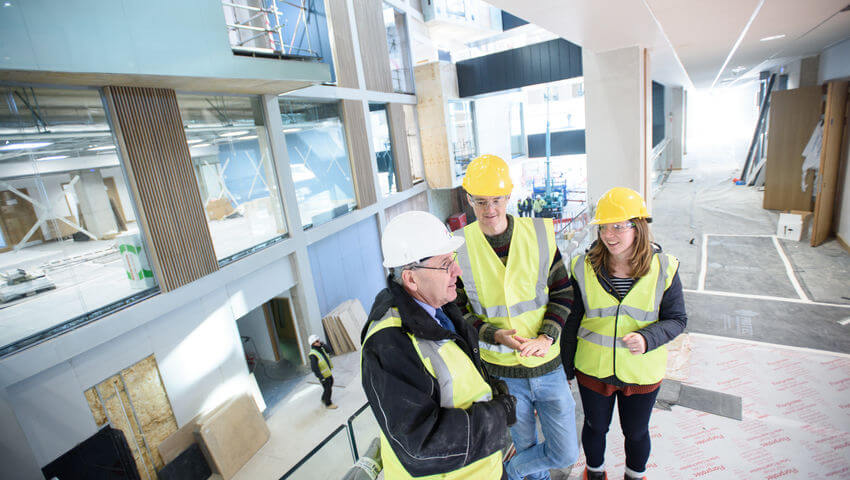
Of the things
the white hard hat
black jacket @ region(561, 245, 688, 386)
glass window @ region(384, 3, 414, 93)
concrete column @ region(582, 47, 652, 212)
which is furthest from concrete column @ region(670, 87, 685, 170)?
the white hard hat

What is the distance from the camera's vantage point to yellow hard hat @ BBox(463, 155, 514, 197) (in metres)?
2.59

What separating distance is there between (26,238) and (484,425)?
5.05m

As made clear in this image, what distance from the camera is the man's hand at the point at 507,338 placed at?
7.94ft

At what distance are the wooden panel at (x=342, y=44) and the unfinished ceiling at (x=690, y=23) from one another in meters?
5.72

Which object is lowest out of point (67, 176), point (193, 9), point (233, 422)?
point (233, 422)

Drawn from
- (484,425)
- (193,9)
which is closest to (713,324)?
(484,425)

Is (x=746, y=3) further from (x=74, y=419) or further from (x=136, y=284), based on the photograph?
(x=74, y=419)

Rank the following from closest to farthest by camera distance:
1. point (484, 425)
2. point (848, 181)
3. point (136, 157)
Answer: point (484, 425), point (136, 157), point (848, 181)

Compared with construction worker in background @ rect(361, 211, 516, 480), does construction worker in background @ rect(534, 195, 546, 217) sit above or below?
below

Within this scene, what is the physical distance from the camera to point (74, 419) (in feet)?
14.1

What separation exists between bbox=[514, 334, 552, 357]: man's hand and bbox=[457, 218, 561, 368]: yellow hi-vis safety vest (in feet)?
0.44

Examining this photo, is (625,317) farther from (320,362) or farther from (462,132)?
(462,132)

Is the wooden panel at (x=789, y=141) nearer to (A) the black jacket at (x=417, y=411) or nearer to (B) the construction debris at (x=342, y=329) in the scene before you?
(B) the construction debris at (x=342, y=329)

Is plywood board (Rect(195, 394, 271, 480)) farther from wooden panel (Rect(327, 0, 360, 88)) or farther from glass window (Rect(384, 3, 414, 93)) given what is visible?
glass window (Rect(384, 3, 414, 93))
